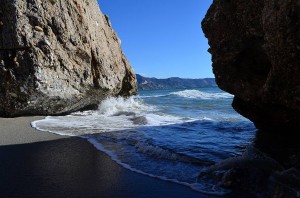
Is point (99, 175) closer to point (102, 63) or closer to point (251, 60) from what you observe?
point (251, 60)

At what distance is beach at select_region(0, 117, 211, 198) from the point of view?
161 inches

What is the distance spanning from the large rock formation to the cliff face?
6634 millimetres

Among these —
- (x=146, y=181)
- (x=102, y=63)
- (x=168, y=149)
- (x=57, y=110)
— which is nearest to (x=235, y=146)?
(x=168, y=149)

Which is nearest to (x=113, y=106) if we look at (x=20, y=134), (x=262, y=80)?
(x=20, y=134)

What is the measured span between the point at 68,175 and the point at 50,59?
7958 mm

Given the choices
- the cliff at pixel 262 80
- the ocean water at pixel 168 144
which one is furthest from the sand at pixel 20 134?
the cliff at pixel 262 80

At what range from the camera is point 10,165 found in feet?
17.1

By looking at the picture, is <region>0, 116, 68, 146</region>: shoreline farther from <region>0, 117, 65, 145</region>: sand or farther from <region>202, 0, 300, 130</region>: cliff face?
<region>202, 0, 300, 130</region>: cliff face

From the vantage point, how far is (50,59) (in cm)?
1191

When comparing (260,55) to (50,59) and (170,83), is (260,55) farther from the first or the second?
(170,83)

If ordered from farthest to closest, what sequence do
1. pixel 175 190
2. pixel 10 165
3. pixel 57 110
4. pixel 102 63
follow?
pixel 102 63 → pixel 57 110 → pixel 10 165 → pixel 175 190

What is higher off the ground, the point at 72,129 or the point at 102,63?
the point at 102,63

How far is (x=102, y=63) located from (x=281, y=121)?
9.37m

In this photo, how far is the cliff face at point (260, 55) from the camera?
4.31m
